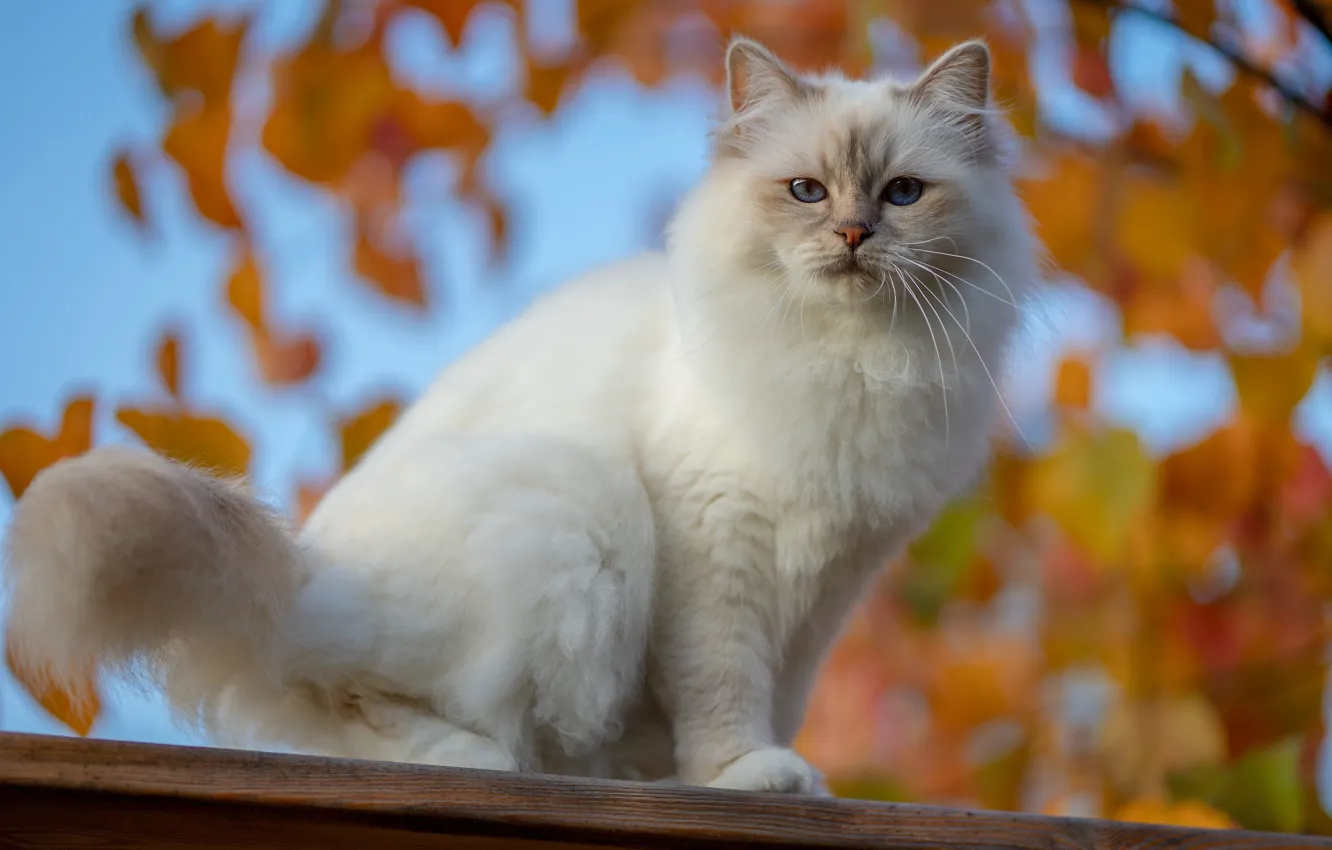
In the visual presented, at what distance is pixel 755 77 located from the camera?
1.77 metres

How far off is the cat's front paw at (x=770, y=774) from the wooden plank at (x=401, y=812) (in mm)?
213

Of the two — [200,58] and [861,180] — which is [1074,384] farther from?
[200,58]

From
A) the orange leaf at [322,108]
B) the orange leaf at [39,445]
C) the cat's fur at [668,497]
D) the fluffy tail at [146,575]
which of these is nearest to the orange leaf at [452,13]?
the orange leaf at [322,108]

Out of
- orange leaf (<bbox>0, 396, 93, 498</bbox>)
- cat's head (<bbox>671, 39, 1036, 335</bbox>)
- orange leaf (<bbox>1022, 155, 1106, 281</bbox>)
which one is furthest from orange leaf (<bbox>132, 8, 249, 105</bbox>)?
orange leaf (<bbox>1022, 155, 1106, 281</bbox>)

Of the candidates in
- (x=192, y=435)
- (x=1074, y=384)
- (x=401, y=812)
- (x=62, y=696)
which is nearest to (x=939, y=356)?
(x=401, y=812)

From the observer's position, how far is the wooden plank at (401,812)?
111 centimetres

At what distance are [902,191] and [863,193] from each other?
0.07 m

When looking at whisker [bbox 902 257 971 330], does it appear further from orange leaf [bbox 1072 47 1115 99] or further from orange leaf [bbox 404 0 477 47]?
orange leaf [bbox 404 0 477 47]

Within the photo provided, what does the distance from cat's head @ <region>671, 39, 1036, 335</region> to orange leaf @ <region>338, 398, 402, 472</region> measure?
96 centimetres

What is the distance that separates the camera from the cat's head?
63.7 inches

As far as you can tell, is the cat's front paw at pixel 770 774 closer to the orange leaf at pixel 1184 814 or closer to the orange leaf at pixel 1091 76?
the orange leaf at pixel 1184 814

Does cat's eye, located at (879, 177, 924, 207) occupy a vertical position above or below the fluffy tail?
above

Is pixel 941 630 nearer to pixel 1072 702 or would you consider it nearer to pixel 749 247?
pixel 1072 702

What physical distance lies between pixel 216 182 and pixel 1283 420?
219 cm
